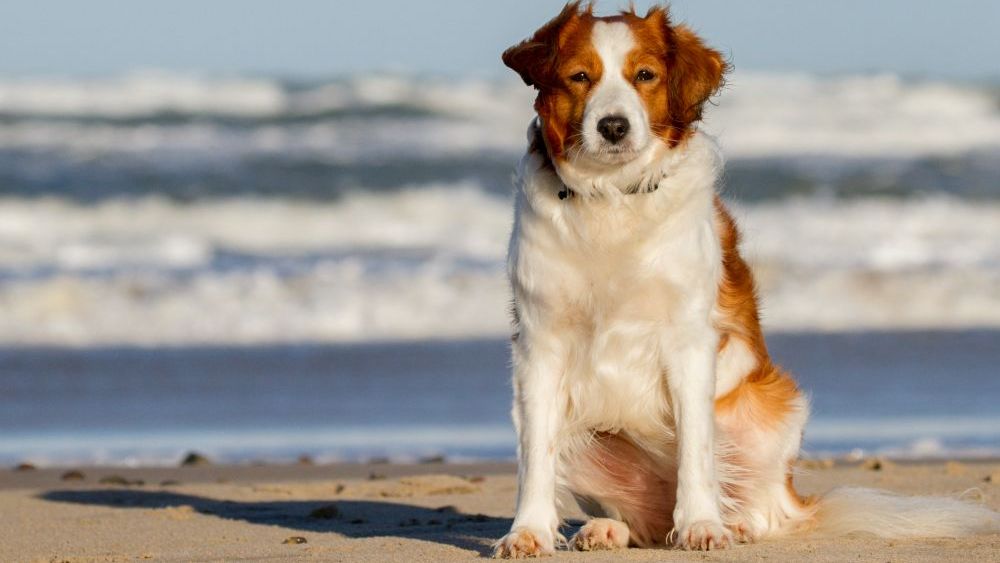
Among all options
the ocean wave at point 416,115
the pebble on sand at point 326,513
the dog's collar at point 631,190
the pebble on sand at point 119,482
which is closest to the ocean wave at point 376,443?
the pebble on sand at point 119,482

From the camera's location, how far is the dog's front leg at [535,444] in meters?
4.31

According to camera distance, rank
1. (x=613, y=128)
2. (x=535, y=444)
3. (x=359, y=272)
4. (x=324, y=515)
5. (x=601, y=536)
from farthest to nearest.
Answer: (x=359, y=272)
(x=324, y=515)
(x=601, y=536)
(x=535, y=444)
(x=613, y=128)

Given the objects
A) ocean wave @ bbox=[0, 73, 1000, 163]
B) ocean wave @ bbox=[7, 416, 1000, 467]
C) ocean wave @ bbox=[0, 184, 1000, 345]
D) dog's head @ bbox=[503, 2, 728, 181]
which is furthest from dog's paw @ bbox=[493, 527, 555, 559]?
ocean wave @ bbox=[0, 73, 1000, 163]

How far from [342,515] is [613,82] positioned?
2.26m

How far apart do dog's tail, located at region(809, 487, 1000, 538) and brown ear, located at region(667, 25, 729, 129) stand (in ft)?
4.27

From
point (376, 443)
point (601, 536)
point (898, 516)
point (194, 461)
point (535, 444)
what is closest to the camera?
point (535, 444)

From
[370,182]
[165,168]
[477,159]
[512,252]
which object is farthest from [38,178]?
[512,252]

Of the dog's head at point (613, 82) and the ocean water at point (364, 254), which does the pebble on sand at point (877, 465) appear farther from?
the dog's head at point (613, 82)

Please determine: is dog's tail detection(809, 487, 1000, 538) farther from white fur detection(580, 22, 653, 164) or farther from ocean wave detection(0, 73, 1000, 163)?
ocean wave detection(0, 73, 1000, 163)

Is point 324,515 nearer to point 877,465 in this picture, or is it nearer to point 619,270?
point 619,270

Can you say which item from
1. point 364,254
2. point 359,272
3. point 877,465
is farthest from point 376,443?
point 364,254

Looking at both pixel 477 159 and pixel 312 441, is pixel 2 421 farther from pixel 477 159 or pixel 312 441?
pixel 477 159

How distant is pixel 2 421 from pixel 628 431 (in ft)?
17.8

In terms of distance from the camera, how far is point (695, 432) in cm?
A: 432
